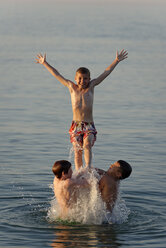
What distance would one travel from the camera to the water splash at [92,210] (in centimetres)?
1403

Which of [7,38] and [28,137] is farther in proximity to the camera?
[7,38]

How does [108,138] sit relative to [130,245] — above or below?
above

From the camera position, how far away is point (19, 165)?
18328mm

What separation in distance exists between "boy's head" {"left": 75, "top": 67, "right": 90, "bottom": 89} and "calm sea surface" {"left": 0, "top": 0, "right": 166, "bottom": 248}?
2.60 meters

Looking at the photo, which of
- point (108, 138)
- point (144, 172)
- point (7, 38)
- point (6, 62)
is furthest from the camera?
point (7, 38)

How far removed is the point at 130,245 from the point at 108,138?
7944 millimetres

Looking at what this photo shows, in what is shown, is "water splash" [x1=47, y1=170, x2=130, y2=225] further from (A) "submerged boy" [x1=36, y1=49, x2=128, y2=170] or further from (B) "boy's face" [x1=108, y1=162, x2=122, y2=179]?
(A) "submerged boy" [x1=36, y1=49, x2=128, y2=170]

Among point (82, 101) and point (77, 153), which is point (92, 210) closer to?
point (77, 153)

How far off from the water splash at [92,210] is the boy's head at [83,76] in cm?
158

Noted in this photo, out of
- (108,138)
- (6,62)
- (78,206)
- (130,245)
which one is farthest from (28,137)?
(6,62)

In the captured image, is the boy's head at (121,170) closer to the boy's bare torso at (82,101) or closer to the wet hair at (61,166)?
the wet hair at (61,166)

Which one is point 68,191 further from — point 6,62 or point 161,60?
point 161,60

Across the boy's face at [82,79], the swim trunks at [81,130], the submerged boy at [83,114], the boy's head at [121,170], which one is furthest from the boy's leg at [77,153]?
the boy's face at [82,79]

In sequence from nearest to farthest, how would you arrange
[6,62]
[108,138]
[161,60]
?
[108,138] < [6,62] < [161,60]
